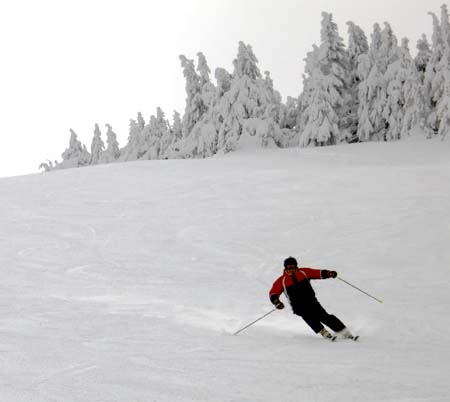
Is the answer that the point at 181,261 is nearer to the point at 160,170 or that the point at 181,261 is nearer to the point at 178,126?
the point at 160,170

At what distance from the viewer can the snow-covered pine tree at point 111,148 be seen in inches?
2707

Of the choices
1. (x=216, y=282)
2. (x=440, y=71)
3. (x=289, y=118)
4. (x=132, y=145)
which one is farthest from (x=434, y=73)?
(x=132, y=145)

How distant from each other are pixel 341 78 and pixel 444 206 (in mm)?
28022

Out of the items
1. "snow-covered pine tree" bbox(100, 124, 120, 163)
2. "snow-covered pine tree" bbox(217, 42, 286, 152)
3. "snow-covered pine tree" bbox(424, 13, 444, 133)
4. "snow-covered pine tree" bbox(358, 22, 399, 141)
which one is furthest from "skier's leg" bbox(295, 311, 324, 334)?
"snow-covered pine tree" bbox(100, 124, 120, 163)

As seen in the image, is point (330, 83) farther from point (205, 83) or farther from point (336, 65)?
point (205, 83)

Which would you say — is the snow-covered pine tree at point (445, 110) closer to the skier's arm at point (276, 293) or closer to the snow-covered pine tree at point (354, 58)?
the snow-covered pine tree at point (354, 58)

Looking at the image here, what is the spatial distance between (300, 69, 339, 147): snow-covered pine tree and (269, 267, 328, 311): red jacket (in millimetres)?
33337

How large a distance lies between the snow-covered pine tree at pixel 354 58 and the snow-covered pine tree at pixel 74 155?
118 ft

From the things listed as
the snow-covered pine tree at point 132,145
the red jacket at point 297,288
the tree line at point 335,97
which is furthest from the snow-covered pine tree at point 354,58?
the red jacket at point 297,288

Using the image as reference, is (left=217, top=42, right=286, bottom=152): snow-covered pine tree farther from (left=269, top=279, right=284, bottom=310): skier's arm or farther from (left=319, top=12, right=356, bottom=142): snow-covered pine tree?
(left=269, top=279, right=284, bottom=310): skier's arm

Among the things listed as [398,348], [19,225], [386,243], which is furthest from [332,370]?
[19,225]

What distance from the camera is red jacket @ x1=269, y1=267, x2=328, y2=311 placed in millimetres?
8383

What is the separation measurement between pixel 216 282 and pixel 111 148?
58.7m

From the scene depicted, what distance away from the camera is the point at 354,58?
46.9 m
